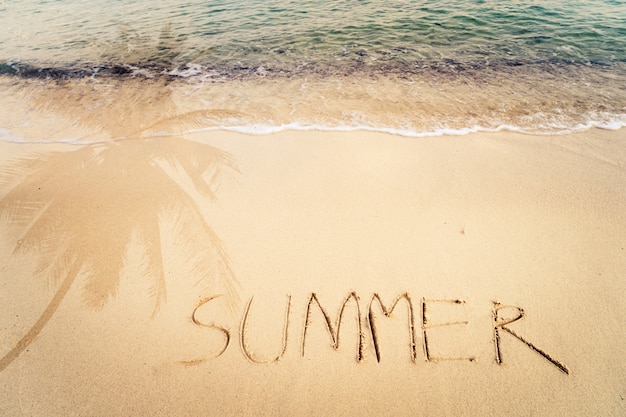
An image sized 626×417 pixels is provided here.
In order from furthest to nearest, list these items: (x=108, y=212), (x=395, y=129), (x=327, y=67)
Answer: (x=327, y=67) < (x=395, y=129) < (x=108, y=212)

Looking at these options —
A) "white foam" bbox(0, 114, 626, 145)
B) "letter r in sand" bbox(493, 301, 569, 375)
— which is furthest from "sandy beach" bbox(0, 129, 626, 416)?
"white foam" bbox(0, 114, 626, 145)

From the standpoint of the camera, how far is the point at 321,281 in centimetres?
282

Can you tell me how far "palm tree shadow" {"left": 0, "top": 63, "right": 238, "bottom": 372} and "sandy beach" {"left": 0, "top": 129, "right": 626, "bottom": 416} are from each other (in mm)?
22

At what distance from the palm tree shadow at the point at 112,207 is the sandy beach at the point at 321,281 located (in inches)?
0.9

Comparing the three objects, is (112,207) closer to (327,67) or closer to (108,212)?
(108,212)

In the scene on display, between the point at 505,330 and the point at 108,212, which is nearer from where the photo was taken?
the point at 505,330

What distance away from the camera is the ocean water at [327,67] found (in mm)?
5004

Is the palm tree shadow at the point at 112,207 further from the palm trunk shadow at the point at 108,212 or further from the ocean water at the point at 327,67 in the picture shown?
the ocean water at the point at 327,67

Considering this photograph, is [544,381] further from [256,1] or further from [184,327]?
[256,1]

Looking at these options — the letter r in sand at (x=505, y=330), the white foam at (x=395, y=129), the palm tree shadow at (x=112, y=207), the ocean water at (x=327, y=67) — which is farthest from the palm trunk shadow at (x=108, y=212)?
the letter r in sand at (x=505, y=330)

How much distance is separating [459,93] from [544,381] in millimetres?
4849

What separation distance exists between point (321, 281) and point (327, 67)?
5438 mm

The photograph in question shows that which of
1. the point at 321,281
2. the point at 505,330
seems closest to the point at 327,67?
the point at 321,281

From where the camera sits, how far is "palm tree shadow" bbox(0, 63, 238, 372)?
2.89 metres
